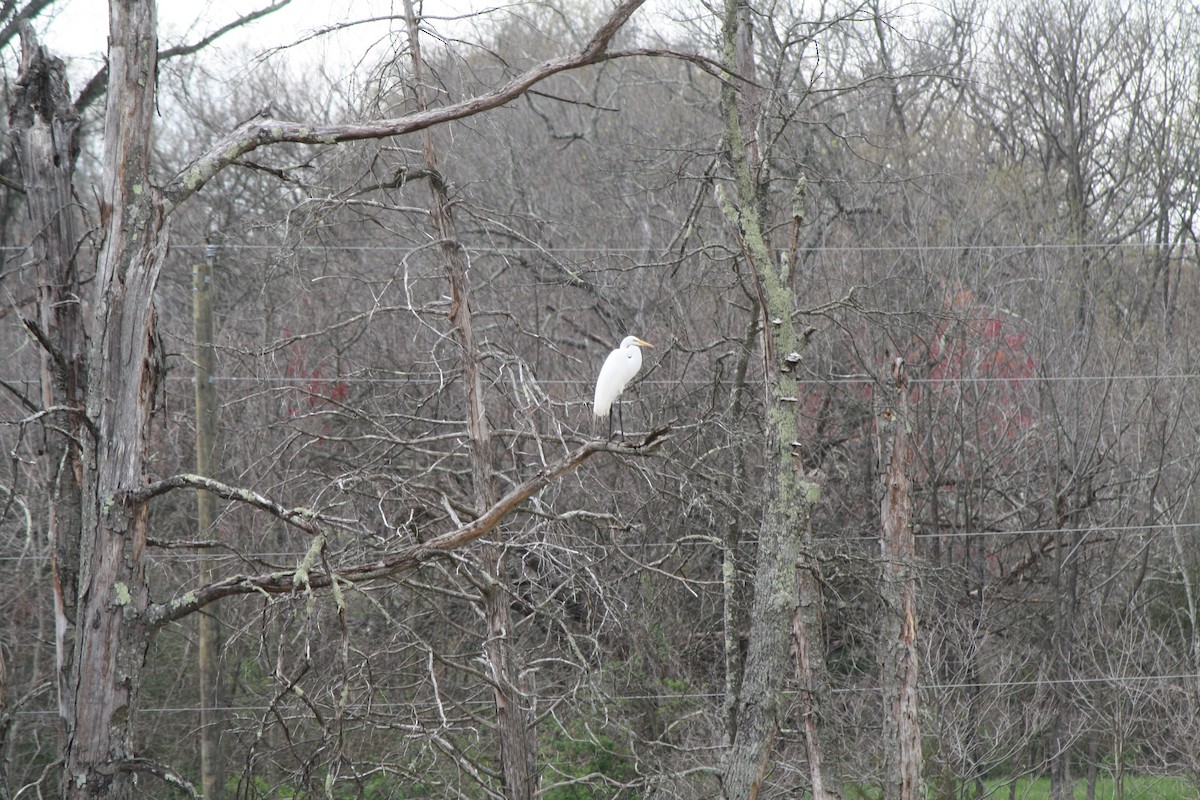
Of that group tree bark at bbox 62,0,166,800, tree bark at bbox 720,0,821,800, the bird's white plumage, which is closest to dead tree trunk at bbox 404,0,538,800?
the bird's white plumage

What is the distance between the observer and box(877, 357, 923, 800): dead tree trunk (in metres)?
7.53

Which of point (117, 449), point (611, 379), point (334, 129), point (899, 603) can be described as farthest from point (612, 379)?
point (117, 449)

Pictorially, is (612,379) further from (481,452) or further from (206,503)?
(206,503)

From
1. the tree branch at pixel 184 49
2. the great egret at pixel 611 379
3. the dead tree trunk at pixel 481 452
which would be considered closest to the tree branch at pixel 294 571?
the dead tree trunk at pixel 481 452

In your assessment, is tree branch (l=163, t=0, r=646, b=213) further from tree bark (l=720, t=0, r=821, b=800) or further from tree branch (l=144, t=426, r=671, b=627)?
tree bark (l=720, t=0, r=821, b=800)

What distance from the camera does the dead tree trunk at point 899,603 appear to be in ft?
24.7

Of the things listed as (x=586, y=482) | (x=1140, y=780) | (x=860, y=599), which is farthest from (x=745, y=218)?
(x=1140, y=780)

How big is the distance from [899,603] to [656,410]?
3473 mm

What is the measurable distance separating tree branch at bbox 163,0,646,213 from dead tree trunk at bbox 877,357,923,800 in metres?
3.69

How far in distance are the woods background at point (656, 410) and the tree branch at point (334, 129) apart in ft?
0.08

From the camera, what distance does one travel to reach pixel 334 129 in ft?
14.8

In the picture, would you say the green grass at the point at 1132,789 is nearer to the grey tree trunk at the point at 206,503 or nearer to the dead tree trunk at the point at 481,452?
the dead tree trunk at the point at 481,452

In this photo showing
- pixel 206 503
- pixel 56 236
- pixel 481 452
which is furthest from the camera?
pixel 206 503

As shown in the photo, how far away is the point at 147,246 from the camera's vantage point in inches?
176
